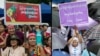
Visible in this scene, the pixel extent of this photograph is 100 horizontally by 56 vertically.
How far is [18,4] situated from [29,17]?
0.74ft

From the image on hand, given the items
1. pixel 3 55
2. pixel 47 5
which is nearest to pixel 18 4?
pixel 47 5

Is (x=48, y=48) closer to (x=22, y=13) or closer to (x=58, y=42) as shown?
(x=58, y=42)

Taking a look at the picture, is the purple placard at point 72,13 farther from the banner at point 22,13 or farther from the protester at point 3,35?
the protester at point 3,35

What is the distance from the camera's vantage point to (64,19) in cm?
471

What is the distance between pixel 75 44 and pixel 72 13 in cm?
43

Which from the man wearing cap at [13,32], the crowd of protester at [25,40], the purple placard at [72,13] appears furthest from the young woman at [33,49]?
the purple placard at [72,13]

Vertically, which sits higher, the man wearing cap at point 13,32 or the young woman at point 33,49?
the man wearing cap at point 13,32

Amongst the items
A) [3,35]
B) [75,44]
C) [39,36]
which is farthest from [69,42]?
[3,35]

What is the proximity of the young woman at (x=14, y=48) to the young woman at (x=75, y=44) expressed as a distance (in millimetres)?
685

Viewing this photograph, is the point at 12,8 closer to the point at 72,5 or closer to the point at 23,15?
the point at 23,15

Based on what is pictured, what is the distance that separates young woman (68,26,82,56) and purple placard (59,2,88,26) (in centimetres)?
17

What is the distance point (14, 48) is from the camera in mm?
4508

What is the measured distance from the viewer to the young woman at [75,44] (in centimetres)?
470

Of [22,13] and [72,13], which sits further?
[72,13]
